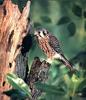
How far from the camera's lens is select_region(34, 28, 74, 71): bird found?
265 centimetres

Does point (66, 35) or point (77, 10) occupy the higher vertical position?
point (77, 10)

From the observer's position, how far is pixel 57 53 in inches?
111

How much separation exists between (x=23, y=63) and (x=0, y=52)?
A: 0.13 meters

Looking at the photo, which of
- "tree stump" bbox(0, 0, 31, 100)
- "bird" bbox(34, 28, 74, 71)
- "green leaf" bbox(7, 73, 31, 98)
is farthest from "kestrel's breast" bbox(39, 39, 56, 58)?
"green leaf" bbox(7, 73, 31, 98)

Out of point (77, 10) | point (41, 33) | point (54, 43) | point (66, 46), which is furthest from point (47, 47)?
point (66, 46)

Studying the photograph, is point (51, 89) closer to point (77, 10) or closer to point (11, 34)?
point (11, 34)

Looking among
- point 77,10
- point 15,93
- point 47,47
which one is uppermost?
point 77,10

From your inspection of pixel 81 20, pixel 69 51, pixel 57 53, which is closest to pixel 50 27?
pixel 69 51

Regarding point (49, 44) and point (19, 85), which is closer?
point (19, 85)

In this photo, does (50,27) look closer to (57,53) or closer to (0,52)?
(57,53)

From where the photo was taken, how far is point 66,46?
16.3 ft

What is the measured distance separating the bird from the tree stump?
22 centimetres

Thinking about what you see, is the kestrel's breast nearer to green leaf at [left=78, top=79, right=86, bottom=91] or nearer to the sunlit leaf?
the sunlit leaf

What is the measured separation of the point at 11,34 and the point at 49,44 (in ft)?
1.70
